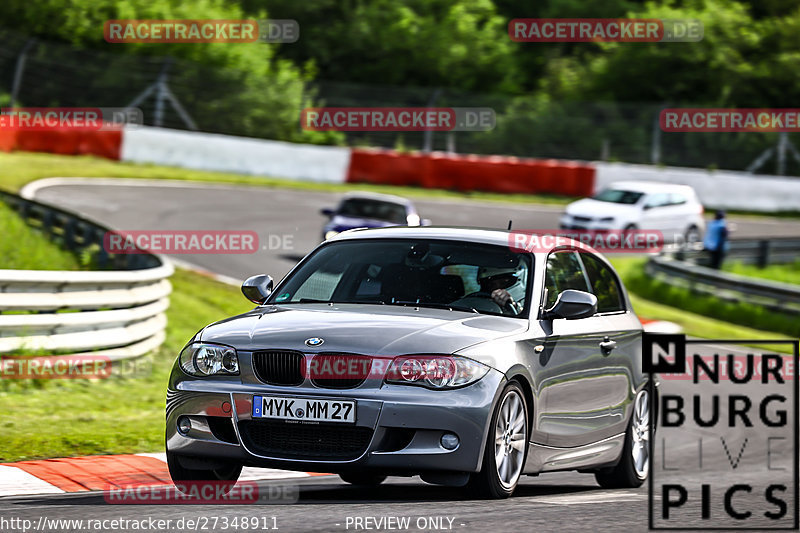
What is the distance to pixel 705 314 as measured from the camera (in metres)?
24.1

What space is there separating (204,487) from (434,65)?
46.8 meters

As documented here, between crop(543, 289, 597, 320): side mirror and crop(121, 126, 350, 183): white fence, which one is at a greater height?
crop(121, 126, 350, 183): white fence

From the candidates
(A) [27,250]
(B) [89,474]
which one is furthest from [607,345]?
(A) [27,250]

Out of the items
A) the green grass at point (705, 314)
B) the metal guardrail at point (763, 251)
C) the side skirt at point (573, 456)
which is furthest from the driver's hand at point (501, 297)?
the metal guardrail at point (763, 251)

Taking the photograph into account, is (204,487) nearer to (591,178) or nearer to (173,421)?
(173,421)

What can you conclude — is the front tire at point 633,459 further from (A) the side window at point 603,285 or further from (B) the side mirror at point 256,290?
(B) the side mirror at point 256,290

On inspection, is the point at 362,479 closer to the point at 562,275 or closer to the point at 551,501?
the point at 551,501

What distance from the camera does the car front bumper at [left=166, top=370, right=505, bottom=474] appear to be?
645 cm

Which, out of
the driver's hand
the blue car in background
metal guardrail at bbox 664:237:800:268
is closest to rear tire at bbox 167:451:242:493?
the driver's hand

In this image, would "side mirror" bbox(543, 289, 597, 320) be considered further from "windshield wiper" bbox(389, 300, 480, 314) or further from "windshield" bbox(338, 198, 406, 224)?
"windshield" bbox(338, 198, 406, 224)

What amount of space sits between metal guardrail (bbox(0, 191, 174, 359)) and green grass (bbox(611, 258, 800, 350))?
10230 millimetres

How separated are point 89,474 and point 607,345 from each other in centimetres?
318

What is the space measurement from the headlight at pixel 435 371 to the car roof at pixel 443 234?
1.42m

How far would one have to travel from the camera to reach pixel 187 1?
43875 millimetres
